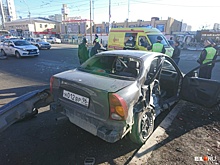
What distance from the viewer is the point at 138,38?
845cm

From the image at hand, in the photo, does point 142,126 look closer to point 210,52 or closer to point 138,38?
point 210,52

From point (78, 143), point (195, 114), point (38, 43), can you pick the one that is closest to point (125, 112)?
point (78, 143)

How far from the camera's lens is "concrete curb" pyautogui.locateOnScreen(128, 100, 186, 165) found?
2.23 m

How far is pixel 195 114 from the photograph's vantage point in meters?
3.63

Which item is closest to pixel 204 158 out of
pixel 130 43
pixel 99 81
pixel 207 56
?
pixel 99 81

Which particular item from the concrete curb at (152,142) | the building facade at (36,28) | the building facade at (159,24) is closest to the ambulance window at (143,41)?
the concrete curb at (152,142)

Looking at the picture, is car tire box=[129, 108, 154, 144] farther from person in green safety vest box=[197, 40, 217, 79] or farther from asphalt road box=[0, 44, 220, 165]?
person in green safety vest box=[197, 40, 217, 79]

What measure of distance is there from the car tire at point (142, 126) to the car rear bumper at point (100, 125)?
39 centimetres

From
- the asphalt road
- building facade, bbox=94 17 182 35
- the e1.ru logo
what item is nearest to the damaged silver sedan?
the asphalt road

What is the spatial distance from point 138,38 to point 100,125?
7254mm

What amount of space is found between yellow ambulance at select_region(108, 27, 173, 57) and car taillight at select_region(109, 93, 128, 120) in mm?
6609

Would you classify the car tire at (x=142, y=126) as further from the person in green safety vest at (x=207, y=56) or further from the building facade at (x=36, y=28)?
the building facade at (x=36, y=28)

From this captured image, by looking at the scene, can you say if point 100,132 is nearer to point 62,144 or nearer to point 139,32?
point 62,144

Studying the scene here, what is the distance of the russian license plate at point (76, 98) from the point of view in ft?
7.34
